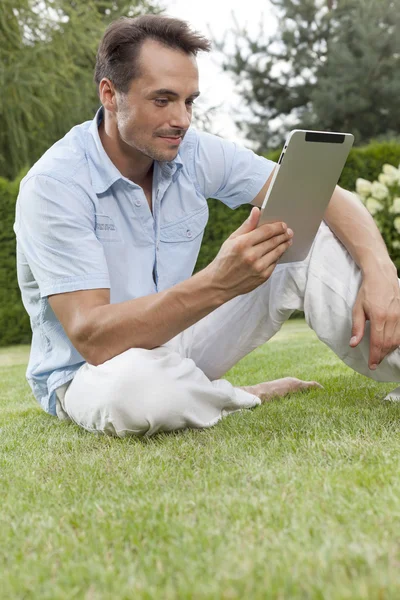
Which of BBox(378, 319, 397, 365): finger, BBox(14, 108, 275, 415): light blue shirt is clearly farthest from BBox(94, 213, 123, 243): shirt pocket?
BBox(378, 319, 397, 365): finger

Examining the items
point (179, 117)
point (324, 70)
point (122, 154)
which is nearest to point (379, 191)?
point (122, 154)

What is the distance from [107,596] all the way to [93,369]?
1.30 meters

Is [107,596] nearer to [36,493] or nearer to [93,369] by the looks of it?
[36,493]

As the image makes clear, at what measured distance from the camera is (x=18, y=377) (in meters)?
5.11

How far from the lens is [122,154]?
2715mm

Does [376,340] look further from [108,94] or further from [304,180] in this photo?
[108,94]

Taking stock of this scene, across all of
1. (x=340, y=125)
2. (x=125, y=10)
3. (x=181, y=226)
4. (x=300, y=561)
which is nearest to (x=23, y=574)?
(x=300, y=561)

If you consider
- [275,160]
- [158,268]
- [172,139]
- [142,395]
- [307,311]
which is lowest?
[275,160]

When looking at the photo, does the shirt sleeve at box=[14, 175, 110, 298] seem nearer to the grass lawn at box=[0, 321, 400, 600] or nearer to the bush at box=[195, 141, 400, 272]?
the grass lawn at box=[0, 321, 400, 600]

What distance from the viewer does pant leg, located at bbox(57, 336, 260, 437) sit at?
228cm

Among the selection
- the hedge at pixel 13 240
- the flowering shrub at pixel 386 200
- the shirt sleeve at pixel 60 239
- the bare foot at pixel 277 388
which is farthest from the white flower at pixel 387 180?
the shirt sleeve at pixel 60 239

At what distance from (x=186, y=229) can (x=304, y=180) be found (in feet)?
2.40

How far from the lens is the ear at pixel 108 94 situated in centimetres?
267

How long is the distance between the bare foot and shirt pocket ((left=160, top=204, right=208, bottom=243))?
0.68m
